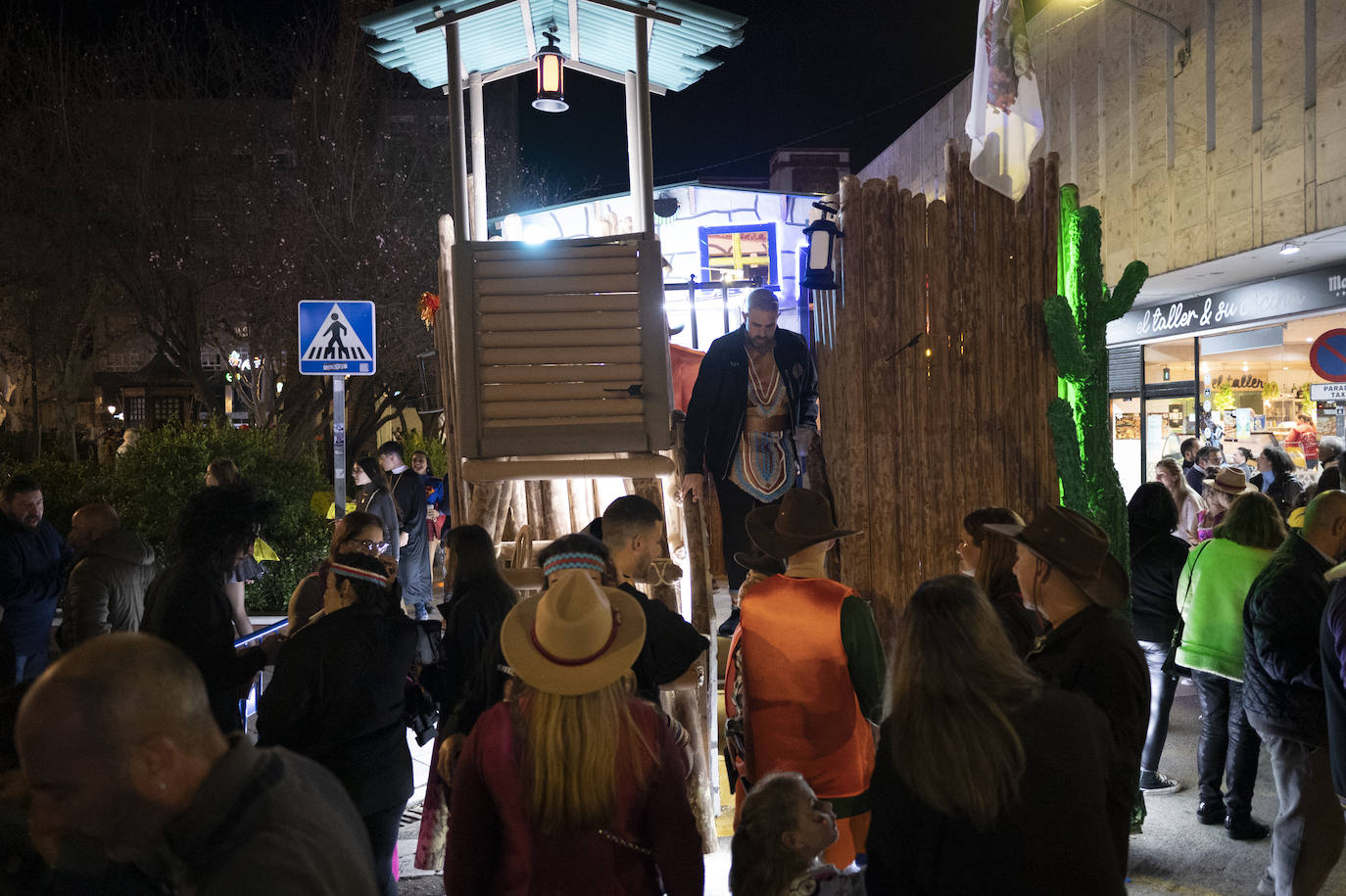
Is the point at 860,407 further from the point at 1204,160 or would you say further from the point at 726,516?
the point at 1204,160

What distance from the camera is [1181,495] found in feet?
29.3

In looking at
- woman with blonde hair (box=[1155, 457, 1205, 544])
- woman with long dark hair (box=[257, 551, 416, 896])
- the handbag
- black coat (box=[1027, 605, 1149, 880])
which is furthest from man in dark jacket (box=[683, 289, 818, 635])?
woman with blonde hair (box=[1155, 457, 1205, 544])

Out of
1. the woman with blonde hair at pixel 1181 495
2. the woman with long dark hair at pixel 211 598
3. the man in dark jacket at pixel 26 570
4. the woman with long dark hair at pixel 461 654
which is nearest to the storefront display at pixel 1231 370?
the woman with blonde hair at pixel 1181 495

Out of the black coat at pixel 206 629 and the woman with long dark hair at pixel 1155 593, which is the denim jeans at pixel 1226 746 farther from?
the black coat at pixel 206 629

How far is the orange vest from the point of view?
370cm

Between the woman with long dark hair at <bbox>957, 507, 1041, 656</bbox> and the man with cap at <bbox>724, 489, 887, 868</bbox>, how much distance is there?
0.50 meters

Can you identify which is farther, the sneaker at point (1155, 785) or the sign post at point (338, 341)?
the sign post at point (338, 341)

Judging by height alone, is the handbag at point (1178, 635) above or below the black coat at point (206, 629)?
below

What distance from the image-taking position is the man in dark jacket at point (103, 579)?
5.62m

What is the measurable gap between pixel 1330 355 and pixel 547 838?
37.7 feet

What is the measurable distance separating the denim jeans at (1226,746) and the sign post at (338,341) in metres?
6.51

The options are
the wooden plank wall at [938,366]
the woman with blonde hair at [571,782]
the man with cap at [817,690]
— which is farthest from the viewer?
the wooden plank wall at [938,366]

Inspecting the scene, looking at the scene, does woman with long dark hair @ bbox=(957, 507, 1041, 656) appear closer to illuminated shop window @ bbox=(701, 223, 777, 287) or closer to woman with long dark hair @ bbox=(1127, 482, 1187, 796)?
woman with long dark hair @ bbox=(1127, 482, 1187, 796)

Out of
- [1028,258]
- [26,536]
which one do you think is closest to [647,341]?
[1028,258]
